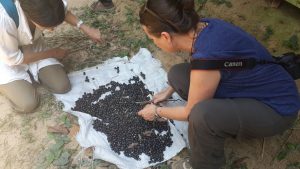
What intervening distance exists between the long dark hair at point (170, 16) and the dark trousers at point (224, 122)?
553 mm

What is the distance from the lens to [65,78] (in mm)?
3633

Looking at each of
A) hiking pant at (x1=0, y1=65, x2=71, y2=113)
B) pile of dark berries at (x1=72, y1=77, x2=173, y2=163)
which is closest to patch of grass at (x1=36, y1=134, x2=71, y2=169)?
pile of dark berries at (x1=72, y1=77, x2=173, y2=163)

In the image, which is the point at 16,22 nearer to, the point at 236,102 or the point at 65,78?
the point at 65,78

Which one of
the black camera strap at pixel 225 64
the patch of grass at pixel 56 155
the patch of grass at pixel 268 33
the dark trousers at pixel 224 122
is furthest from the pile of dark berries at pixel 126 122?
the patch of grass at pixel 268 33

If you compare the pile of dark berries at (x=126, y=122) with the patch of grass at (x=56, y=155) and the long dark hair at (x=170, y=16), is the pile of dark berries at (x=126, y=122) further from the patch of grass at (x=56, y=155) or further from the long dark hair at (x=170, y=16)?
the long dark hair at (x=170, y=16)

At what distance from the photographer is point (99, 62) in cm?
401

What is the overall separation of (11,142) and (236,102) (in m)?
2.10

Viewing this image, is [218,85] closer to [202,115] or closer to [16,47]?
[202,115]

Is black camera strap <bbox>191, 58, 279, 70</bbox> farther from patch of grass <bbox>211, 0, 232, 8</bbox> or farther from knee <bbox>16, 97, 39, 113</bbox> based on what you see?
patch of grass <bbox>211, 0, 232, 8</bbox>

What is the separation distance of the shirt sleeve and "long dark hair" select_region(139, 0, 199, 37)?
1373 millimetres

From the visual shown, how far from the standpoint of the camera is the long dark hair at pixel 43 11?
280 centimetres

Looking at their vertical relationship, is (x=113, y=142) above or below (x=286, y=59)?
below

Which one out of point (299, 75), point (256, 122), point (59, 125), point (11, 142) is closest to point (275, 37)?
point (299, 75)

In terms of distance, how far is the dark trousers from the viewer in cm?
239
